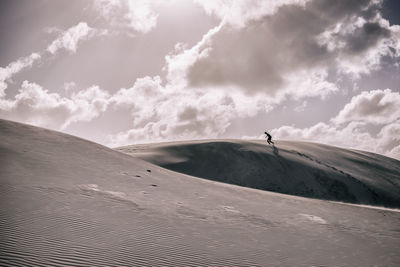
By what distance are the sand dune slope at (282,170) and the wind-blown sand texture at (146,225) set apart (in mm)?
13674

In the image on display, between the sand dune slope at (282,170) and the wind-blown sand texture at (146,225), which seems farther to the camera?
the sand dune slope at (282,170)

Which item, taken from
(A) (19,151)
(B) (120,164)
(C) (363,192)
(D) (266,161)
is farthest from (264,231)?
(C) (363,192)

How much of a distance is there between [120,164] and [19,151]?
4947 mm

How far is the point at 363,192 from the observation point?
30.4 metres

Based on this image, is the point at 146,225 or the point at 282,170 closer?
the point at 146,225

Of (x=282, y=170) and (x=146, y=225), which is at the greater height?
(x=282, y=170)

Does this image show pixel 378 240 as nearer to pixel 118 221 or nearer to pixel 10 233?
pixel 118 221

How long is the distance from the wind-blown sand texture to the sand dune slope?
13674mm

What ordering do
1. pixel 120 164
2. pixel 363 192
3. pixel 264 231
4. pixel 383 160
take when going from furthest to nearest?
1. pixel 383 160
2. pixel 363 192
3. pixel 120 164
4. pixel 264 231

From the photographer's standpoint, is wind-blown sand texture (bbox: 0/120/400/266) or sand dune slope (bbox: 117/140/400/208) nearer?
wind-blown sand texture (bbox: 0/120/400/266)

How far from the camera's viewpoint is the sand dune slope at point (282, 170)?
28.5 m

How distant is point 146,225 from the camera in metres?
7.76

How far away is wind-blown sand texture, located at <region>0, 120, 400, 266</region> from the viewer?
5750mm

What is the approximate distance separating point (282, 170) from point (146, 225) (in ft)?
82.9
